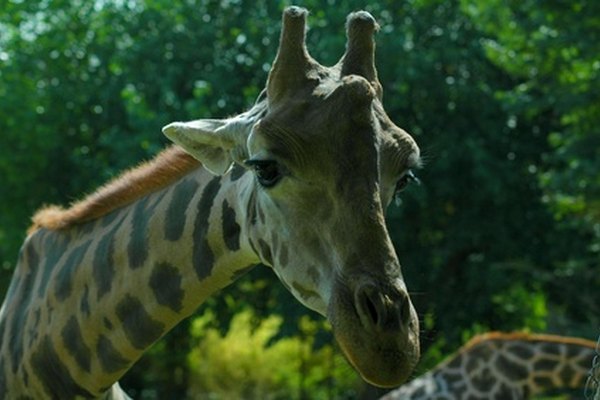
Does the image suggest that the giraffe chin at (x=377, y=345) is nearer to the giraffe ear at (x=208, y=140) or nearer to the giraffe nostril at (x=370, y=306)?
the giraffe nostril at (x=370, y=306)

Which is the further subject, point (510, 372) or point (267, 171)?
point (510, 372)

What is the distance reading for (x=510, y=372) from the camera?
11766 mm

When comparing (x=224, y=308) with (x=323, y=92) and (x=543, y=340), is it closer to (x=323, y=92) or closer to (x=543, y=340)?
(x=543, y=340)

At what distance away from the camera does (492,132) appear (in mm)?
17469

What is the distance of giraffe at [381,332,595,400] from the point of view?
1167cm

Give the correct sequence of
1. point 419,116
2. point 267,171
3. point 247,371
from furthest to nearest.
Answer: point 247,371
point 419,116
point 267,171

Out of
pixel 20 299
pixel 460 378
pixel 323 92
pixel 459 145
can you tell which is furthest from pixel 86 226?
pixel 459 145

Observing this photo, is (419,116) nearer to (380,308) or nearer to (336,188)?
(336,188)

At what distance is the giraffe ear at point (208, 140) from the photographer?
4.27 m

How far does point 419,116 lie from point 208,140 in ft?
43.8

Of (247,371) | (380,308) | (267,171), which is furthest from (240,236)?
(247,371)

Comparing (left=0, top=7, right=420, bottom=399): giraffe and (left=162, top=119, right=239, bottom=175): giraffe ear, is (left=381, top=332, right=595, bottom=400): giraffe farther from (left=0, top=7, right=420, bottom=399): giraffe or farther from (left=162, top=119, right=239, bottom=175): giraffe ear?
(left=162, top=119, right=239, bottom=175): giraffe ear

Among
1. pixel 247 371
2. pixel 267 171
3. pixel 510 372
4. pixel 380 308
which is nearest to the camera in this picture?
pixel 380 308

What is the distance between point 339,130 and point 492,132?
13918 mm
